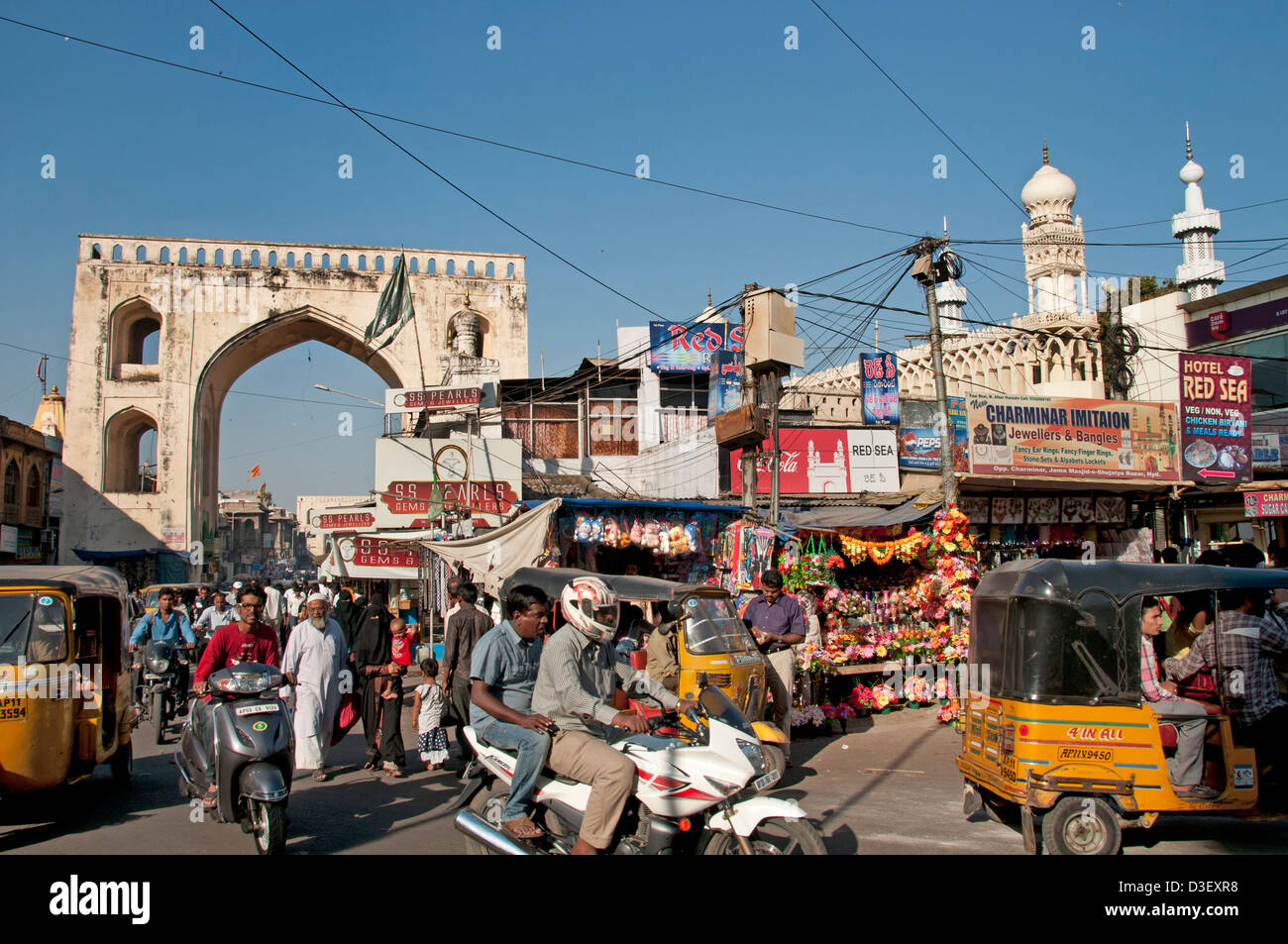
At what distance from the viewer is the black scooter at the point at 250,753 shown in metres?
5.17

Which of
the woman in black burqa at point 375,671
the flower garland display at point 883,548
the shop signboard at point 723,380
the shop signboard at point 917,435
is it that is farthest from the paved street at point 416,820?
the shop signboard at point 917,435

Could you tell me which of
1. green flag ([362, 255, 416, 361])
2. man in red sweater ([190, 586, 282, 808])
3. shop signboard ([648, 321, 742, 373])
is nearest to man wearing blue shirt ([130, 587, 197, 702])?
man in red sweater ([190, 586, 282, 808])

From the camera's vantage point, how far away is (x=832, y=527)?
12133 mm

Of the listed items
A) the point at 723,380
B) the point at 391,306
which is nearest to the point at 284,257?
the point at 391,306

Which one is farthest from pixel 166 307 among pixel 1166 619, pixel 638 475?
pixel 1166 619

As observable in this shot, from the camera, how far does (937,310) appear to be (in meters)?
12.2

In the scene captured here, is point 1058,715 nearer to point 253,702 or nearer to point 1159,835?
point 1159,835

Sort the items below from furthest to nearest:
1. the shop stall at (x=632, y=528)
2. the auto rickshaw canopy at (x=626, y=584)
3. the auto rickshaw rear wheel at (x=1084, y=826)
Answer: the shop stall at (x=632, y=528) → the auto rickshaw canopy at (x=626, y=584) → the auto rickshaw rear wheel at (x=1084, y=826)

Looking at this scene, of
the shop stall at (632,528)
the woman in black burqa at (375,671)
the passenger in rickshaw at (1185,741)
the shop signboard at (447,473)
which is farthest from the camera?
the shop signboard at (447,473)

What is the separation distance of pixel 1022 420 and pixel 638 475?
8875 mm

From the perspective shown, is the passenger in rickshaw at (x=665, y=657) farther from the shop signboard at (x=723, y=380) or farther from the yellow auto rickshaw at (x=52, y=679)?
the shop signboard at (x=723, y=380)

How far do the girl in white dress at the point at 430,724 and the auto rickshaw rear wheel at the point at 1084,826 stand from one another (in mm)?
5188

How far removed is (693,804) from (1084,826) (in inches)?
95.6

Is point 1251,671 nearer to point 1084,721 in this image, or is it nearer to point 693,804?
point 1084,721
